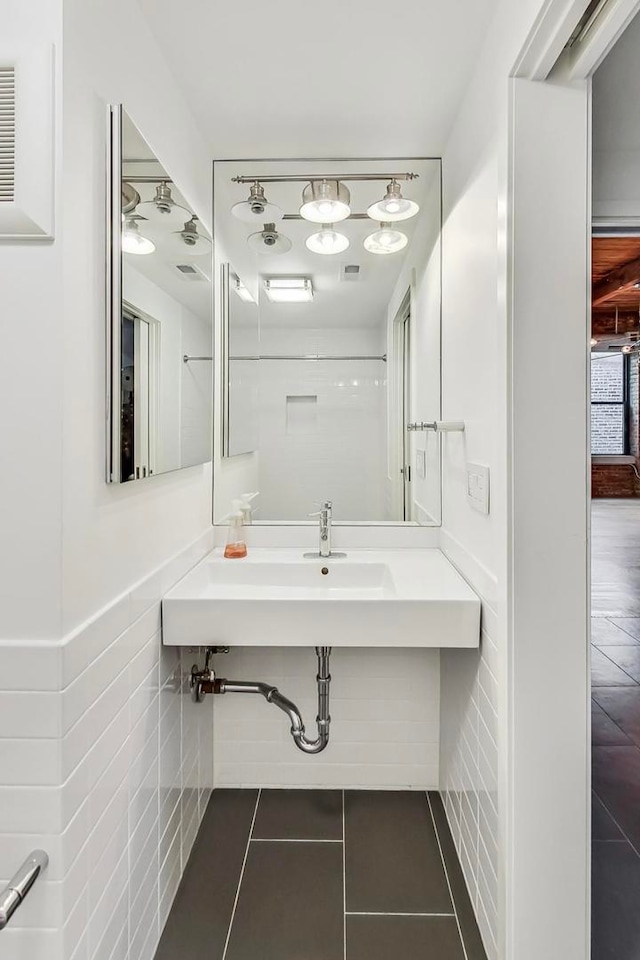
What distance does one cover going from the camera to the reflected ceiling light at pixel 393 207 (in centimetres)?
189

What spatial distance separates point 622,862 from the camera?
1671 millimetres

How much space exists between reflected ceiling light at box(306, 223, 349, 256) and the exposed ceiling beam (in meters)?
2.44

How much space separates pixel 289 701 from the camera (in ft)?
5.86

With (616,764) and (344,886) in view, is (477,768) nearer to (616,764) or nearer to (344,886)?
(344,886)

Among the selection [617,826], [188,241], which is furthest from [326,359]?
[617,826]

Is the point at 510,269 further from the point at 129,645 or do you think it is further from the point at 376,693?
the point at 376,693

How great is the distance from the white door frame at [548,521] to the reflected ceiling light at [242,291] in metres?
1.13

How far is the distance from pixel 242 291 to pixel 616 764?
2470 mm

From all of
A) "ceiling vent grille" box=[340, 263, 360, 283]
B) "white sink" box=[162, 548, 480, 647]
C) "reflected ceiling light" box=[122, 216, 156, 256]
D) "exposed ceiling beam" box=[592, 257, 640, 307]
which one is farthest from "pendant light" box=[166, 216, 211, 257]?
"exposed ceiling beam" box=[592, 257, 640, 307]

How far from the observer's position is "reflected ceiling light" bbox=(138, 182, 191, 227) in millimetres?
1272

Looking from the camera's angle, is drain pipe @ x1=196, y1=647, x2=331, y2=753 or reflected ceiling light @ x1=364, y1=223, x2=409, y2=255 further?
reflected ceiling light @ x1=364, y1=223, x2=409, y2=255

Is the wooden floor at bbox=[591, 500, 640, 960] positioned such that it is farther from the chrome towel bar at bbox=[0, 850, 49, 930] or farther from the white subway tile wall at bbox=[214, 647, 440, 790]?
the chrome towel bar at bbox=[0, 850, 49, 930]

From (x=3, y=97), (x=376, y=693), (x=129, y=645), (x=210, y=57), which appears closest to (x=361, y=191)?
(x=210, y=57)

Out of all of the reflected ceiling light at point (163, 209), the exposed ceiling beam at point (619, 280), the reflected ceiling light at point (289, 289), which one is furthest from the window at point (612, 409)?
the reflected ceiling light at point (163, 209)
